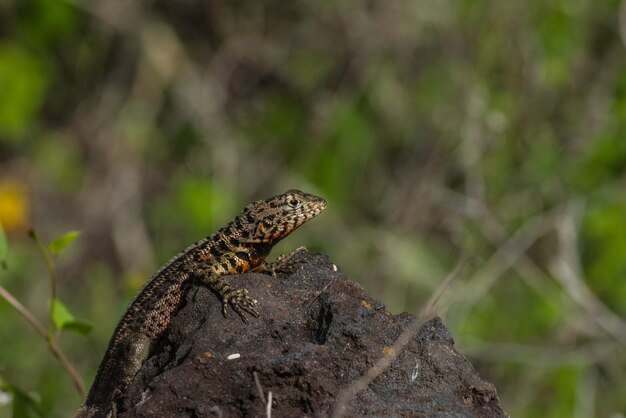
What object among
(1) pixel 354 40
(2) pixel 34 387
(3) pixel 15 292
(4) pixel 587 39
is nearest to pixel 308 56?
→ (1) pixel 354 40

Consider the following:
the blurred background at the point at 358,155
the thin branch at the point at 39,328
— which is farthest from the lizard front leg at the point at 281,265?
the blurred background at the point at 358,155

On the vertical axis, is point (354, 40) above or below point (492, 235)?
above

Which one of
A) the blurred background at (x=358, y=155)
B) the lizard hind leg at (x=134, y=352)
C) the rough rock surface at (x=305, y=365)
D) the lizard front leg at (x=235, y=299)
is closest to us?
the rough rock surface at (x=305, y=365)

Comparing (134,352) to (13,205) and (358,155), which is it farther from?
(13,205)

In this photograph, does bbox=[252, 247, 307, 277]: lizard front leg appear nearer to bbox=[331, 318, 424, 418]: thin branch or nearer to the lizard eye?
the lizard eye

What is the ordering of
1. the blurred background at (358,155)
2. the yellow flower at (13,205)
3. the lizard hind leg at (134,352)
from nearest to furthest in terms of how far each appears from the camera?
the lizard hind leg at (134,352), the blurred background at (358,155), the yellow flower at (13,205)

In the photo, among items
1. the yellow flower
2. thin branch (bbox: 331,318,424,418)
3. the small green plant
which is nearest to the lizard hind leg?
the small green plant

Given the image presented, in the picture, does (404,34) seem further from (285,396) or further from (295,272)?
(285,396)

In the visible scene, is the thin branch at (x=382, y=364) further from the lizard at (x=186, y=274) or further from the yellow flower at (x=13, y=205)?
the yellow flower at (x=13, y=205)
